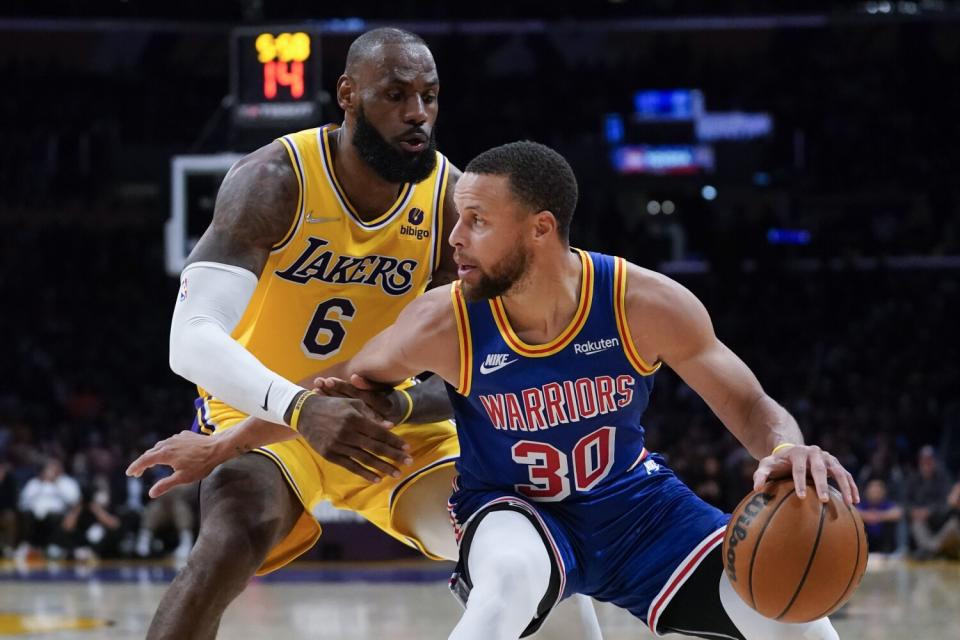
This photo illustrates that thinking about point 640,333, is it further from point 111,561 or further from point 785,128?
point 785,128

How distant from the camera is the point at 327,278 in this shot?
15.0 feet

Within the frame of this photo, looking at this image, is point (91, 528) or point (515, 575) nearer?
point (515, 575)

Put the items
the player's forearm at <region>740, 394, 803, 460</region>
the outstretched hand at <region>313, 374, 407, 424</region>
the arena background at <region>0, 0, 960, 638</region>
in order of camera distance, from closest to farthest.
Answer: the player's forearm at <region>740, 394, 803, 460</region> < the outstretched hand at <region>313, 374, 407, 424</region> < the arena background at <region>0, 0, 960, 638</region>

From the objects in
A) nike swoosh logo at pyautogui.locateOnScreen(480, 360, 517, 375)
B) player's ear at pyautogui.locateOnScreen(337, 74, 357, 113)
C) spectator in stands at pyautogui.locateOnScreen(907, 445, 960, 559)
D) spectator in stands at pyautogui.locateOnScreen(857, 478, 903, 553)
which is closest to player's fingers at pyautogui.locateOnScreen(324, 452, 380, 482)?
nike swoosh logo at pyautogui.locateOnScreen(480, 360, 517, 375)

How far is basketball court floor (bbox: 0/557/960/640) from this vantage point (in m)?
7.79

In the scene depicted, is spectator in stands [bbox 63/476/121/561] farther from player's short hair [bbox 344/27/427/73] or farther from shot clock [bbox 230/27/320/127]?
player's short hair [bbox 344/27/427/73]

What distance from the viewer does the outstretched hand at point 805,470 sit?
3.31 meters

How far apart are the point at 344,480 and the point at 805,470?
1817 mm

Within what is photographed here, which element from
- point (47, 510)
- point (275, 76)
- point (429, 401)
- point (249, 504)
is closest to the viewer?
point (249, 504)

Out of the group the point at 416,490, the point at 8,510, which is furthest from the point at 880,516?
the point at 416,490

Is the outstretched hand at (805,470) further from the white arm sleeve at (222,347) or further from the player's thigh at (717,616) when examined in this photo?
the white arm sleeve at (222,347)

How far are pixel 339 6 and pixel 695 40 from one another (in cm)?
665

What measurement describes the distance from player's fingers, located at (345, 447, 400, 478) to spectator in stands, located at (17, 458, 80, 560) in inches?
430

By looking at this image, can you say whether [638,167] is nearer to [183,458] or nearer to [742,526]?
[183,458]
